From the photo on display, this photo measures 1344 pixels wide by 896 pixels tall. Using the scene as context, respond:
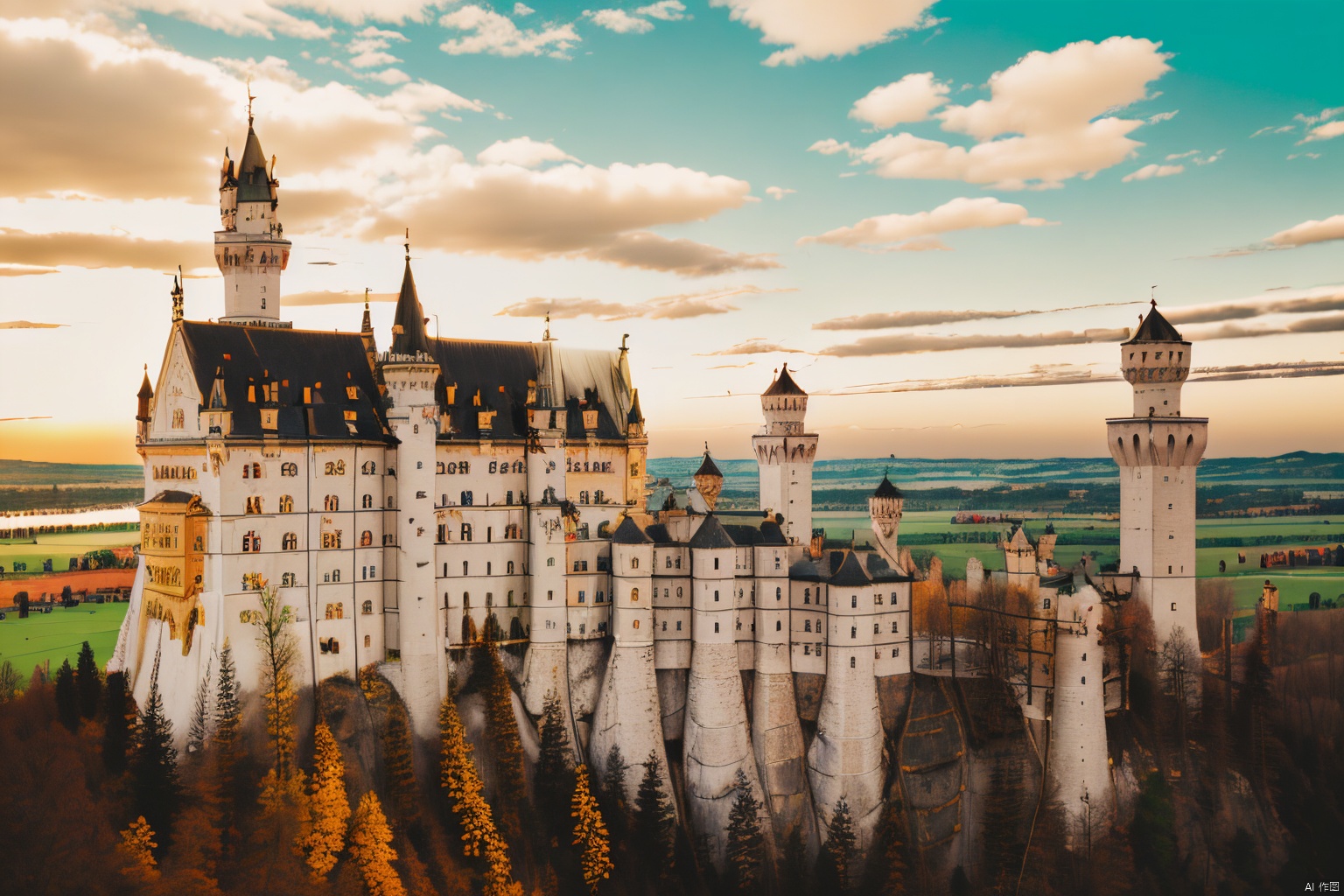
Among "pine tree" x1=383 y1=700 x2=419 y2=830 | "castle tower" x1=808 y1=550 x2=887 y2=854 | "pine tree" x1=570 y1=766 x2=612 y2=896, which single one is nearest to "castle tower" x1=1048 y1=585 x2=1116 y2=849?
"castle tower" x1=808 y1=550 x2=887 y2=854

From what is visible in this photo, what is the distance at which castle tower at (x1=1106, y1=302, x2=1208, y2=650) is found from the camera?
61.6m

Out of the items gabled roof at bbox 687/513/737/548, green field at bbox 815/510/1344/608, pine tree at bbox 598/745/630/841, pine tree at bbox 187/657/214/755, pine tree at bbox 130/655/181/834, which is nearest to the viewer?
pine tree at bbox 130/655/181/834

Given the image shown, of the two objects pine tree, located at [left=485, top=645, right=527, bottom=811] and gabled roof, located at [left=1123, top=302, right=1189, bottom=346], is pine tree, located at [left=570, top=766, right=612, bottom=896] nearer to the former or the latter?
pine tree, located at [left=485, top=645, right=527, bottom=811]

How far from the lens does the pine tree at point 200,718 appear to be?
165 ft

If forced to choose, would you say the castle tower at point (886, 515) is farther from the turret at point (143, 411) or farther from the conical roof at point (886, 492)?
the turret at point (143, 411)

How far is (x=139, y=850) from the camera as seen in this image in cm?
4528

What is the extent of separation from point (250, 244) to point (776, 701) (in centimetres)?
3928

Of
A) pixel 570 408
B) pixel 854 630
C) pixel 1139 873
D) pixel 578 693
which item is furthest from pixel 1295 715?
pixel 570 408

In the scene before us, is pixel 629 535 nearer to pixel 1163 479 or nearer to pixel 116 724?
pixel 116 724

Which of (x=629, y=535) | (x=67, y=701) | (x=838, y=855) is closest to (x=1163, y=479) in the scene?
(x=838, y=855)

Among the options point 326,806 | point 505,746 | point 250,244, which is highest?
point 250,244

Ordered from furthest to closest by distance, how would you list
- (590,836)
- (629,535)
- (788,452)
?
(788,452) → (629,535) → (590,836)

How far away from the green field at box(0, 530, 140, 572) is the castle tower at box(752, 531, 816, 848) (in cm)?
3739

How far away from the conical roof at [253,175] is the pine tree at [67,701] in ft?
88.8
